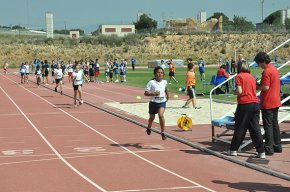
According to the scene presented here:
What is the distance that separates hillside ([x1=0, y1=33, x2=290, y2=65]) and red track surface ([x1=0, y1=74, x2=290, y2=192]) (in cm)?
8104

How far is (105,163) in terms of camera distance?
432 inches

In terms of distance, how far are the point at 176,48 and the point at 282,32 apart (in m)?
21.3

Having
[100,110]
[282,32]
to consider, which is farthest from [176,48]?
[100,110]

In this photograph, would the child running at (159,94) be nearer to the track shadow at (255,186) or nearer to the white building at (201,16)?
the track shadow at (255,186)

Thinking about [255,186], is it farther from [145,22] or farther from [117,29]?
[145,22]

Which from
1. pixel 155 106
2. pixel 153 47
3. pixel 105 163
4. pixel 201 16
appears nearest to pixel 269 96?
pixel 155 106

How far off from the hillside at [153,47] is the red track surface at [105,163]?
81.0m

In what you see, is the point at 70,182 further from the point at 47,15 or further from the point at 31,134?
the point at 47,15

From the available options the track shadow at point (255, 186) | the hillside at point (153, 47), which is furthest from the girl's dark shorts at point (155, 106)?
the hillside at point (153, 47)

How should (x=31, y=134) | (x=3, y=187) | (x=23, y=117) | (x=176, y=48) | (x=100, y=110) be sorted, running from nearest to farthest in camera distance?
(x=3, y=187) → (x=31, y=134) → (x=23, y=117) → (x=100, y=110) → (x=176, y=48)

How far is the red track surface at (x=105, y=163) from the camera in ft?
29.6

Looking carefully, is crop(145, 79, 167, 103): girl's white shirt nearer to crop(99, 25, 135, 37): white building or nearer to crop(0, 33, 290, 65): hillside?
crop(0, 33, 290, 65): hillside

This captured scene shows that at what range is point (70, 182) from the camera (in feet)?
30.6

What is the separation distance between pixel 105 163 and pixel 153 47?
96637 mm
